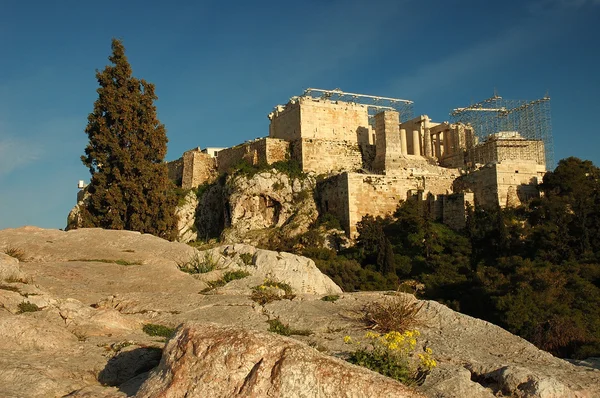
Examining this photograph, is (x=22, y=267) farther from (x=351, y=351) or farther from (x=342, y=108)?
(x=342, y=108)

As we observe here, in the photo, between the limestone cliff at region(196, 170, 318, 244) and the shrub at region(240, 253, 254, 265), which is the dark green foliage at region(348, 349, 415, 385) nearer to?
the shrub at region(240, 253, 254, 265)

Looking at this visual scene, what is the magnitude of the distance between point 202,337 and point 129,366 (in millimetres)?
1613

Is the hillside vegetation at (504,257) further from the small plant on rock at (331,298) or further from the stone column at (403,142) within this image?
the small plant on rock at (331,298)

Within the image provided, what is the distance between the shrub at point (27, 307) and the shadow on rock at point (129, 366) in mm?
2149

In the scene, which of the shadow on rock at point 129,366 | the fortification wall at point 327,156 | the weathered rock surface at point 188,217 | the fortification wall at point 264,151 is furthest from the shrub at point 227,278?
the weathered rock surface at point 188,217

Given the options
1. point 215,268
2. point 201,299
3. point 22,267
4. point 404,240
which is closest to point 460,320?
point 201,299

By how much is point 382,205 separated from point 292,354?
33312 millimetres

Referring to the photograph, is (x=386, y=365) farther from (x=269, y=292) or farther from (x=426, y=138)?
(x=426, y=138)

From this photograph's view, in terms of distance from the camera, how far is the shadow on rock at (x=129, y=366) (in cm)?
697

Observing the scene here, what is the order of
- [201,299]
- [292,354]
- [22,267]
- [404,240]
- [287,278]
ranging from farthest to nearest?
[404,240] → [287,278] → [22,267] → [201,299] → [292,354]

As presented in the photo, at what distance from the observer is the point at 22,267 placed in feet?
39.6

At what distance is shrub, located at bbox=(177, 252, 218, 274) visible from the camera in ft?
42.2

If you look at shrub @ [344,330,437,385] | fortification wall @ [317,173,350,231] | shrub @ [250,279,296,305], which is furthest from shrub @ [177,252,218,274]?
fortification wall @ [317,173,350,231]

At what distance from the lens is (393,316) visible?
8.75m
